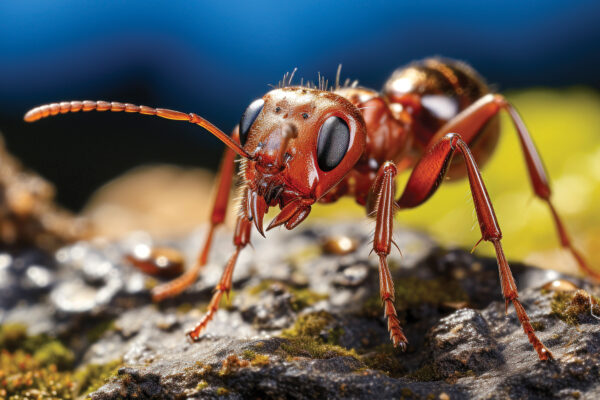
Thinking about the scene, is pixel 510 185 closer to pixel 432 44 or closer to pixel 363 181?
pixel 363 181

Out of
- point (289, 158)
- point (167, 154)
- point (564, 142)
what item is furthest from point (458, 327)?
point (167, 154)

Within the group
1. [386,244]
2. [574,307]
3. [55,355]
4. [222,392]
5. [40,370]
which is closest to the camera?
[222,392]

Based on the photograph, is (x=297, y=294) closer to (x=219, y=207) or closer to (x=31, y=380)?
(x=219, y=207)

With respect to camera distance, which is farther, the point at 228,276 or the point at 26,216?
the point at 26,216

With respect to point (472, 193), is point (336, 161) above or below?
above

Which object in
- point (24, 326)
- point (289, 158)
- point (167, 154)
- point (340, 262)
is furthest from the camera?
point (167, 154)

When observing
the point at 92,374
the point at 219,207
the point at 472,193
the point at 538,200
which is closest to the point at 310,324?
the point at 472,193

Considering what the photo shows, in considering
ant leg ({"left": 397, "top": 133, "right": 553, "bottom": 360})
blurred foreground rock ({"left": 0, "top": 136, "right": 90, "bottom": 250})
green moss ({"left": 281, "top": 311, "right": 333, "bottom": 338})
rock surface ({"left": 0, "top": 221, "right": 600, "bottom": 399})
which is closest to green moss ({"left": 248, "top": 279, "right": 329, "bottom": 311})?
rock surface ({"left": 0, "top": 221, "right": 600, "bottom": 399})
